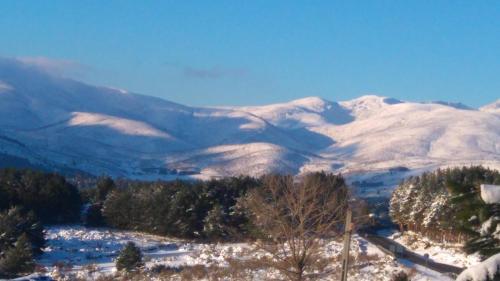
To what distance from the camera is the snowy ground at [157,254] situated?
28156 millimetres

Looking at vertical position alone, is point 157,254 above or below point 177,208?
below

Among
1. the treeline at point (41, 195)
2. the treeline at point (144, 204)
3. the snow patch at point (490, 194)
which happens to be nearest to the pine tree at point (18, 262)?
the treeline at point (144, 204)

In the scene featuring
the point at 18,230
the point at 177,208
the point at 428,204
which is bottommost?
the point at 18,230

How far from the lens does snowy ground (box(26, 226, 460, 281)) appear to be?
28.2 meters

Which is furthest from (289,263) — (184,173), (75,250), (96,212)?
(184,173)

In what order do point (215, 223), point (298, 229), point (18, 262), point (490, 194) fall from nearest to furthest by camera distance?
1. point (490, 194)
2. point (298, 229)
3. point (18, 262)
4. point (215, 223)

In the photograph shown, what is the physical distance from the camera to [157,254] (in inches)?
1526

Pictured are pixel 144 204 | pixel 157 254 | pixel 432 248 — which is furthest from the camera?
pixel 144 204

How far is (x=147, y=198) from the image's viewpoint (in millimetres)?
54844

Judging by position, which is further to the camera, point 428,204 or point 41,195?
point 41,195

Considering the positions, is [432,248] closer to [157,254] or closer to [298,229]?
[157,254]

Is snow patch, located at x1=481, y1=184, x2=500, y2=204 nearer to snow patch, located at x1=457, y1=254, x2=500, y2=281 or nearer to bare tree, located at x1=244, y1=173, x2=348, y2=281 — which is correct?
snow patch, located at x1=457, y1=254, x2=500, y2=281

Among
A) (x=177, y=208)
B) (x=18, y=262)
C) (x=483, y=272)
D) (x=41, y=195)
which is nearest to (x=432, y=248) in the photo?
(x=177, y=208)

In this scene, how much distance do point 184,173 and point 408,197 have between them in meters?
149
